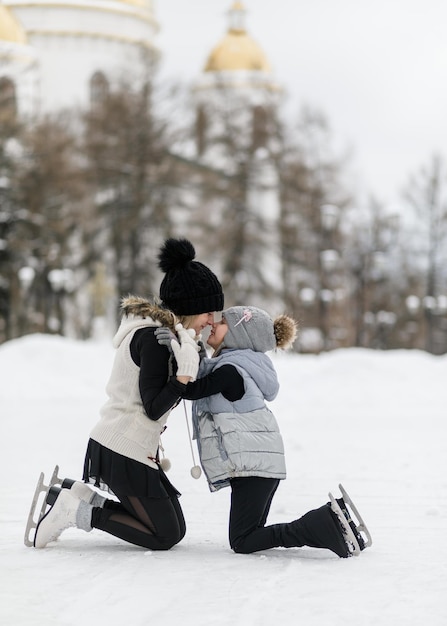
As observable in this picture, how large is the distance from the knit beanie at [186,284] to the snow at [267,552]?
1045 millimetres

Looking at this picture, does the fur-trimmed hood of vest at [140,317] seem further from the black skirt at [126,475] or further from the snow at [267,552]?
the snow at [267,552]

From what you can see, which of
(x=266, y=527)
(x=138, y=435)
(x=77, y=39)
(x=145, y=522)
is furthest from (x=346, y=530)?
(x=77, y=39)

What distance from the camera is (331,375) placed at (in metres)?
16.3

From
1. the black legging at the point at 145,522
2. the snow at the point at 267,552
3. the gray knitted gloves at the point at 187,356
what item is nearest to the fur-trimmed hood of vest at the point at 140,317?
the gray knitted gloves at the point at 187,356

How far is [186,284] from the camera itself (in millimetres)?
5258

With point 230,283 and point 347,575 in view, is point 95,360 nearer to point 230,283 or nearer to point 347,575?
point 347,575

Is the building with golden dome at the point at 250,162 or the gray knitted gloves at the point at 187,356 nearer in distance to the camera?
the gray knitted gloves at the point at 187,356

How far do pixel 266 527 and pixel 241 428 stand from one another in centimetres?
43

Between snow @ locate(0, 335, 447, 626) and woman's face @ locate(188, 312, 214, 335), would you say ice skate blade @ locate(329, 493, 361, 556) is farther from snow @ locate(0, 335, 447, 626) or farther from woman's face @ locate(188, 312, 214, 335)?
woman's face @ locate(188, 312, 214, 335)

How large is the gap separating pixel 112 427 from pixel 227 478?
53 cm

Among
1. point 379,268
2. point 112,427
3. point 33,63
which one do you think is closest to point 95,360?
point 112,427

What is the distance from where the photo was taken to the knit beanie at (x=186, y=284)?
17.3 feet

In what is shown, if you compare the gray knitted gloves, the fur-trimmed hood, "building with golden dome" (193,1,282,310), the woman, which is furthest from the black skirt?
"building with golden dome" (193,1,282,310)

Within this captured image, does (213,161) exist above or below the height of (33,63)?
below
